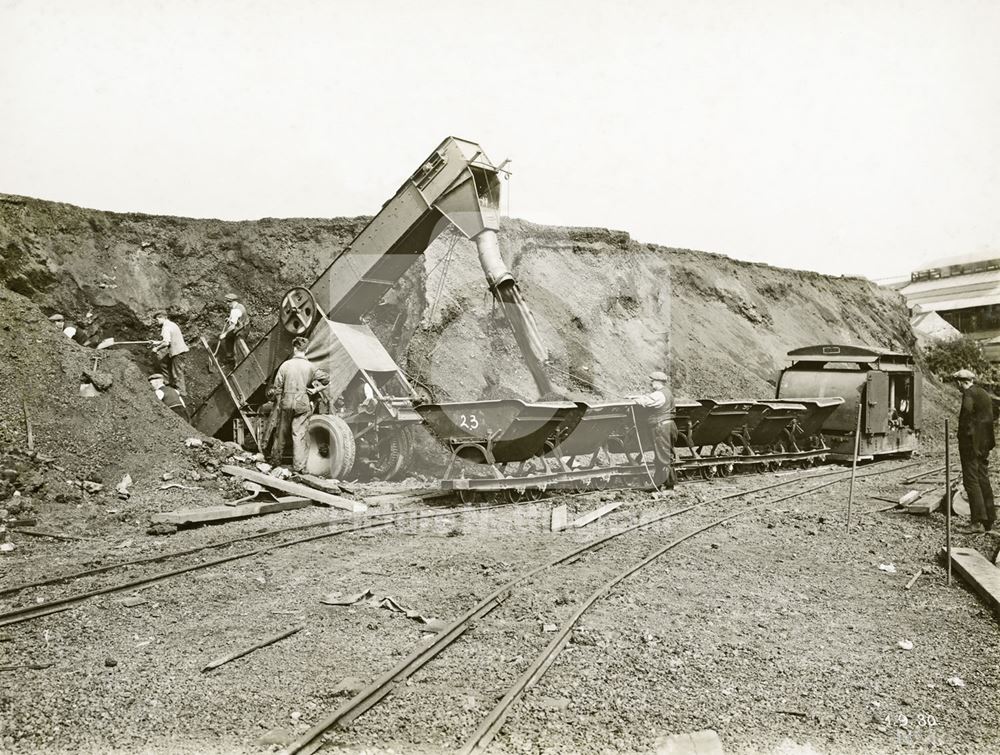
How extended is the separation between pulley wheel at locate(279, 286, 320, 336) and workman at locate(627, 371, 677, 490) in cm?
486

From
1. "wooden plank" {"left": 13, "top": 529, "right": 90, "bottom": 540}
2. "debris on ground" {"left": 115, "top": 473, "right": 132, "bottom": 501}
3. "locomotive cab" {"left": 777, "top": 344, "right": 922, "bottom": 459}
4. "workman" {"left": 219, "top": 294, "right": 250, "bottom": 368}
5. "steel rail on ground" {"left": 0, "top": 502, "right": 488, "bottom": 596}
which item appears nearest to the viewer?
"steel rail on ground" {"left": 0, "top": 502, "right": 488, "bottom": 596}

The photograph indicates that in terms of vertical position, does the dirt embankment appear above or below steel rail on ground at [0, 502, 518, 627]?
above

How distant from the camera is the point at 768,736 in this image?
12.3 ft

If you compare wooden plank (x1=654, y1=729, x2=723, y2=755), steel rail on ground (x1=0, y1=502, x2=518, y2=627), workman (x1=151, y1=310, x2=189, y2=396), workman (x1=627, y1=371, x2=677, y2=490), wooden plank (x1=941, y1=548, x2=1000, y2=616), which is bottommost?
steel rail on ground (x1=0, y1=502, x2=518, y2=627)

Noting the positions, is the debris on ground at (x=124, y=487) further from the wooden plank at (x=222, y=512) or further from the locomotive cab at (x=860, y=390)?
the locomotive cab at (x=860, y=390)

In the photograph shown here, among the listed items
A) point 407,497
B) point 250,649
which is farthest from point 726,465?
point 250,649

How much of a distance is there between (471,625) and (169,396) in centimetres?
904

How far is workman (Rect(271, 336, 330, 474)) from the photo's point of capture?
11.4 metres

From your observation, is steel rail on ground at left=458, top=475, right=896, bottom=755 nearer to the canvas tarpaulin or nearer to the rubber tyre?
the rubber tyre

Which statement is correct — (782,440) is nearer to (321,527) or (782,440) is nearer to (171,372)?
(321,527)

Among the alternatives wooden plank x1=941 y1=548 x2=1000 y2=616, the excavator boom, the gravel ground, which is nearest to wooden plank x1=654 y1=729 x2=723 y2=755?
the gravel ground

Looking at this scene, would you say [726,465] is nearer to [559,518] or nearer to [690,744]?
[559,518]

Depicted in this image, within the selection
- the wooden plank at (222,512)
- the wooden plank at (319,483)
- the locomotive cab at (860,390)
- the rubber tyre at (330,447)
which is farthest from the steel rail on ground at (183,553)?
the locomotive cab at (860,390)

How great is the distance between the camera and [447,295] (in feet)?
64.5
